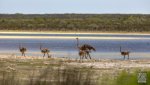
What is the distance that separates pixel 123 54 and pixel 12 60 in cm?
625

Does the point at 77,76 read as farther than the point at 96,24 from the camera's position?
No

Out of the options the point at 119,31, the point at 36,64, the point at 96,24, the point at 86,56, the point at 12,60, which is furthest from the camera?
the point at 96,24

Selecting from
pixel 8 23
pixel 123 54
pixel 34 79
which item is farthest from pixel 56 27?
pixel 34 79

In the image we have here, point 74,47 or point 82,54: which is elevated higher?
point 74,47

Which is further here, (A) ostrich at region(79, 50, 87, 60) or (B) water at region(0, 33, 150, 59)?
(B) water at region(0, 33, 150, 59)

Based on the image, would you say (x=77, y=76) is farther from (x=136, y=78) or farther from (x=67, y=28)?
(x=67, y=28)

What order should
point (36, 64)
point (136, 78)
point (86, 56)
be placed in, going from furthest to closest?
point (86, 56) → point (36, 64) → point (136, 78)

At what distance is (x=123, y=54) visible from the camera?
34312 mm

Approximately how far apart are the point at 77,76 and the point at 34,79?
1.05 metres

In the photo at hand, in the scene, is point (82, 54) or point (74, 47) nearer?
point (82, 54)

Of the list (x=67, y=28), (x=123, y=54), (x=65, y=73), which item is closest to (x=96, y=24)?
(x=67, y=28)

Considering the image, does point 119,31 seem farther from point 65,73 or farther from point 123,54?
point 65,73

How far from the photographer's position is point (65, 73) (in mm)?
16438

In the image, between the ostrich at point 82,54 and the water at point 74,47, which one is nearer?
the ostrich at point 82,54
